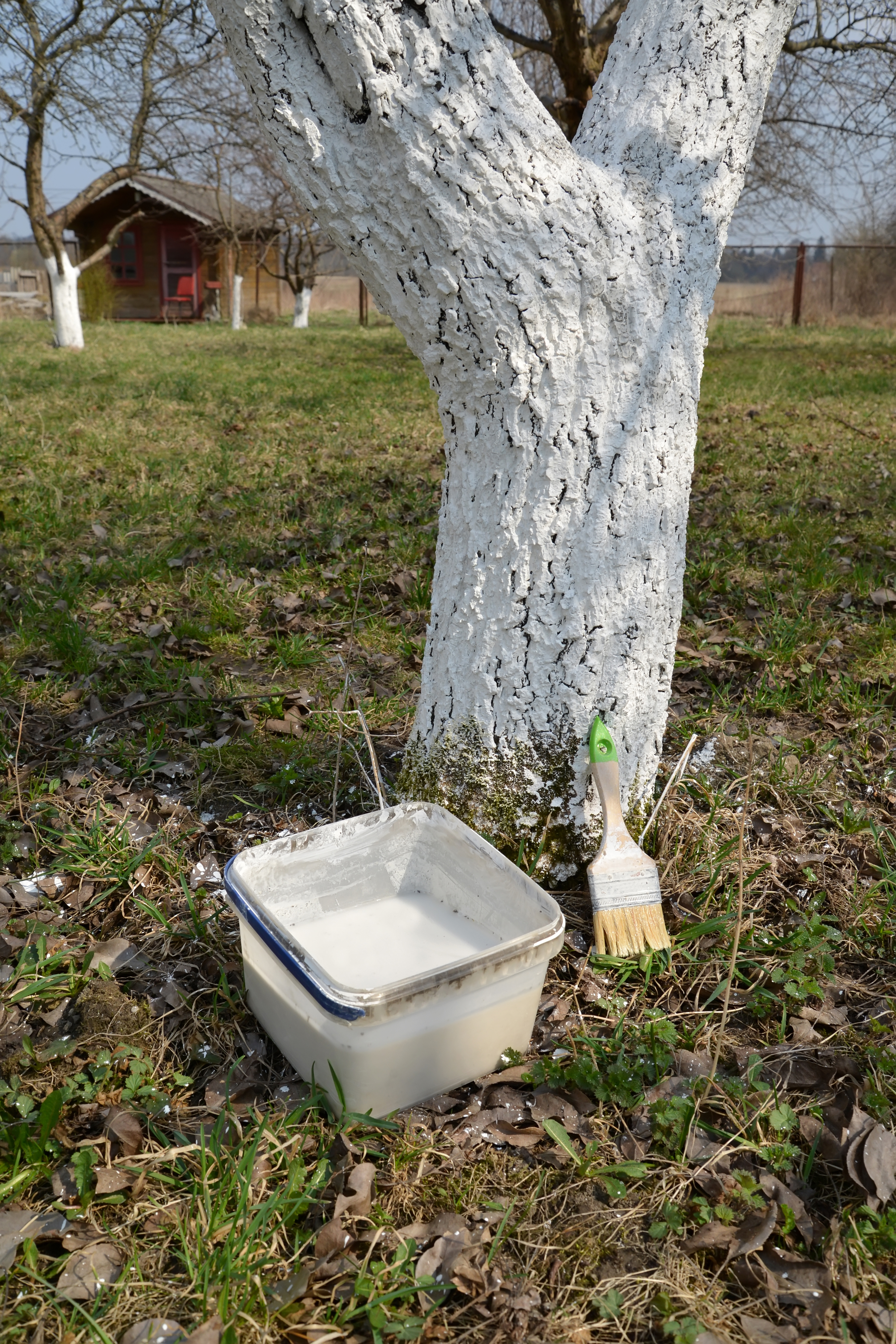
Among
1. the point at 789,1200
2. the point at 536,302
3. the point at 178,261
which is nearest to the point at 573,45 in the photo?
the point at 536,302

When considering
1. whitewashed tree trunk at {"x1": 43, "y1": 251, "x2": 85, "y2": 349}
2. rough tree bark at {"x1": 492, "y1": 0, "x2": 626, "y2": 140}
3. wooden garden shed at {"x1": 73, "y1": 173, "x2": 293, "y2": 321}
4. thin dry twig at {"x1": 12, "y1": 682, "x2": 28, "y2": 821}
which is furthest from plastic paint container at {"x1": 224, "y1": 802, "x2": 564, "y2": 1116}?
wooden garden shed at {"x1": 73, "y1": 173, "x2": 293, "y2": 321}

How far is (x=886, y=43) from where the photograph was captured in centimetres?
940

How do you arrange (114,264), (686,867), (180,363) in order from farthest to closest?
(114,264), (180,363), (686,867)

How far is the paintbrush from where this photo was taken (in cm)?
208

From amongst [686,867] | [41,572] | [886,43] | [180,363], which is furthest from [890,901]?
[180,363]

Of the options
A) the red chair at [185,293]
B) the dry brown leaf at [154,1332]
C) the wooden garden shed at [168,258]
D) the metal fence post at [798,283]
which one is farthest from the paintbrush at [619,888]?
the red chair at [185,293]

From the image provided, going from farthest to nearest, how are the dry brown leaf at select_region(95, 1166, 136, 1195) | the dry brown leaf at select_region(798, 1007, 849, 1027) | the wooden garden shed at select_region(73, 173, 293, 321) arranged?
the wooden garden shed at select_region(73, 173, 293, 321), the dry brown leaf at select_region(798, 1007, 849, 1027), the dry brown leaf at select_region(95, 1166, 136, 1195)

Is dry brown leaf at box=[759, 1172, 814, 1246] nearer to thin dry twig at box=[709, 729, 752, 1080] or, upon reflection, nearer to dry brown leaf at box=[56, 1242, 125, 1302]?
thin dry twig at box=[709, 729, 752, 1080]

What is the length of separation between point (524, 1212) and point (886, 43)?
11.6 m

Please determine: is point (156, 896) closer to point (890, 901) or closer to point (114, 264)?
point (890, 901)

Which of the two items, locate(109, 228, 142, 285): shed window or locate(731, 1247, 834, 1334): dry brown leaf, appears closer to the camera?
locate(731, 1247, 834, 1334): dry brown leaf

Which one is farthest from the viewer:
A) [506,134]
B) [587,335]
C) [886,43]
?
[886,43]

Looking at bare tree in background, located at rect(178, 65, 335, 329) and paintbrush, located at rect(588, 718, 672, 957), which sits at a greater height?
bare tree in background, located at rect(178, 65, 335, 329)

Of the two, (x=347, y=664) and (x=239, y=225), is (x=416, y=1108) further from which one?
(x=239, y=225)
